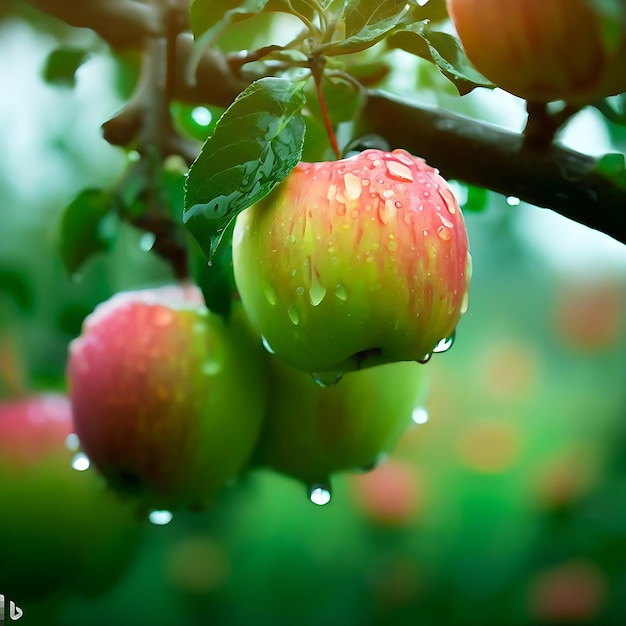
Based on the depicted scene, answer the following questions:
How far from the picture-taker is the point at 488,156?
0.39m

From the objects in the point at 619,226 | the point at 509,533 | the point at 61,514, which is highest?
the point at 619,226

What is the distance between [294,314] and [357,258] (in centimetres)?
4

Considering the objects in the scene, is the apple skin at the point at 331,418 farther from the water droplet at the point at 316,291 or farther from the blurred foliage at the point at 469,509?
the blurred foliage at the point at 469,509

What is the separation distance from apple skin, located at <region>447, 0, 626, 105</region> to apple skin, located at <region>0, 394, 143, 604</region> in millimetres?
502

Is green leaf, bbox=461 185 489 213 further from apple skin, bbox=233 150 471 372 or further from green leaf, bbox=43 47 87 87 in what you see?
green leaf, bbox=43 47 87 87

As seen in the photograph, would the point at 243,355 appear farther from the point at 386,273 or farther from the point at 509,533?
the point at 509,533

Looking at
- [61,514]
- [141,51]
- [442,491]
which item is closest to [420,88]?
[141,51]

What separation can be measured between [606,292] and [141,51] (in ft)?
2.45

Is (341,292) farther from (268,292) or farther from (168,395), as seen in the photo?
(168,395)

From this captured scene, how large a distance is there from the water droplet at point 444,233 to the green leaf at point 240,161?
7 centimetres

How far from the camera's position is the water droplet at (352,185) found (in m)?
0.32

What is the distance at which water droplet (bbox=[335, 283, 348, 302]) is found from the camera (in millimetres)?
318

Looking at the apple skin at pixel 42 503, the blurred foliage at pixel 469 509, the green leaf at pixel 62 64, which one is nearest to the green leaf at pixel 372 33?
the green leaf at pixel 62 64

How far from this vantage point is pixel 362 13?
332 millimetres
